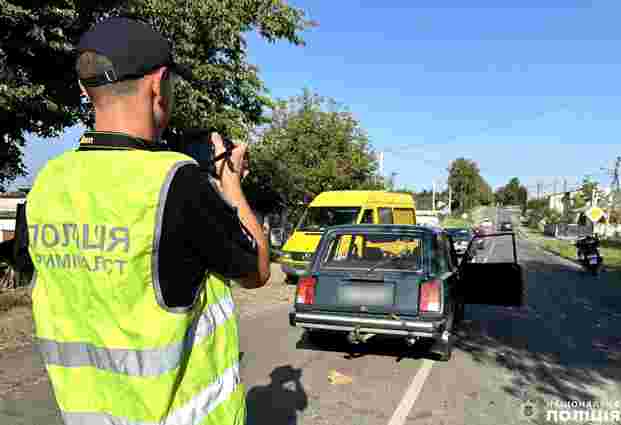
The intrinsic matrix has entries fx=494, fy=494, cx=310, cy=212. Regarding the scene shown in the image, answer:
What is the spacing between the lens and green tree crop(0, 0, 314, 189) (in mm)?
6785

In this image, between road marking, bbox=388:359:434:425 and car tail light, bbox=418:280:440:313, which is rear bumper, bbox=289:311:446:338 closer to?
car tail light, bbox=418:280:440:313

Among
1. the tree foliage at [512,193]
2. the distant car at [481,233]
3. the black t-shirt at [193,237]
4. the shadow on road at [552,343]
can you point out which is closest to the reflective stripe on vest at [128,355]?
the black t-shirt at [193,237]

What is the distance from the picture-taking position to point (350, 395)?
4.56 metres

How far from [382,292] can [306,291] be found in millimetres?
937

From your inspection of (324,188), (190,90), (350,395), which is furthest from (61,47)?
(324,188)

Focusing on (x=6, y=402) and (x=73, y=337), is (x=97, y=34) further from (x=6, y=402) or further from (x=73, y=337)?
(x=6, y=402)

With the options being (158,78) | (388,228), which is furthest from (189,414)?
(388,228)

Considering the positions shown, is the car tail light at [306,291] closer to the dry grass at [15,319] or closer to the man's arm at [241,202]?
the dry grass at [15,319]

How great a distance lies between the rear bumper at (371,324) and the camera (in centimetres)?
520

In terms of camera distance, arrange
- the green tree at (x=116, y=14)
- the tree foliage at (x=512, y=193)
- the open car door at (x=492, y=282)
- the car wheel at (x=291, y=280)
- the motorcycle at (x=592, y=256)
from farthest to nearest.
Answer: the tree foliage at (x=512, y=193) < the motorcycle at (x=592, y=256) < the car wheel at (x=291, y=280) < the open car door at (x=492, y=282) < the green tree at (x=116, y=14)

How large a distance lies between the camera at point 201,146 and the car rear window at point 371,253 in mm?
4559

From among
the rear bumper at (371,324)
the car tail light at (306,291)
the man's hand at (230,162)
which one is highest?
the man's hand at (230,162)

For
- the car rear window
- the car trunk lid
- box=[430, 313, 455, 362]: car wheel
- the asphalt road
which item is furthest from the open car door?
the car trunk lid

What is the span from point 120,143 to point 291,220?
25.5 m
